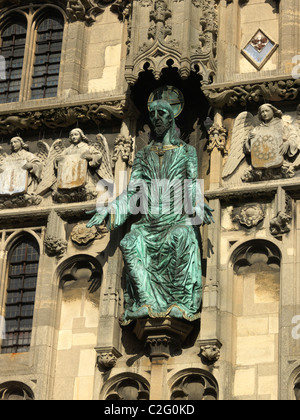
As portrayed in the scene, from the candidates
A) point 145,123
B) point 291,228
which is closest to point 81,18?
point 145,123

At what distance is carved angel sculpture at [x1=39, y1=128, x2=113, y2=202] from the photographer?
24578 millimetres

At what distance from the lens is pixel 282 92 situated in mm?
24125

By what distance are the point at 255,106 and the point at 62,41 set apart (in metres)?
3.99

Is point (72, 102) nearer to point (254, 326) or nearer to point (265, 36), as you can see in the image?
point (265, 36)

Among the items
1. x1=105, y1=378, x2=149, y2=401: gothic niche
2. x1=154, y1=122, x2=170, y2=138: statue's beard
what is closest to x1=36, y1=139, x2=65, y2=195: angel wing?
x1=154, y1=122, x2=170, y2=138: statue's beard

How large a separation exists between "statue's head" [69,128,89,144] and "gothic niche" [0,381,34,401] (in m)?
4.25

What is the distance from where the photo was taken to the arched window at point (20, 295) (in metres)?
24.1

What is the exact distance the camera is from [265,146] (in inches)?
939

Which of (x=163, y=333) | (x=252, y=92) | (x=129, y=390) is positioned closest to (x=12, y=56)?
(x=252, y=92)

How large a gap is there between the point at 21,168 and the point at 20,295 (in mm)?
2200

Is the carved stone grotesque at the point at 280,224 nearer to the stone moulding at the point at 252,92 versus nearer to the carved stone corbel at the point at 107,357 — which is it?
the stone moulding at the point at 252,92

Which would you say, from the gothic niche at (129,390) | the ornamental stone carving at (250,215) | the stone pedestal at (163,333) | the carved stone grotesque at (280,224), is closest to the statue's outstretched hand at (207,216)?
the ornamental stone carving at (250,215)
